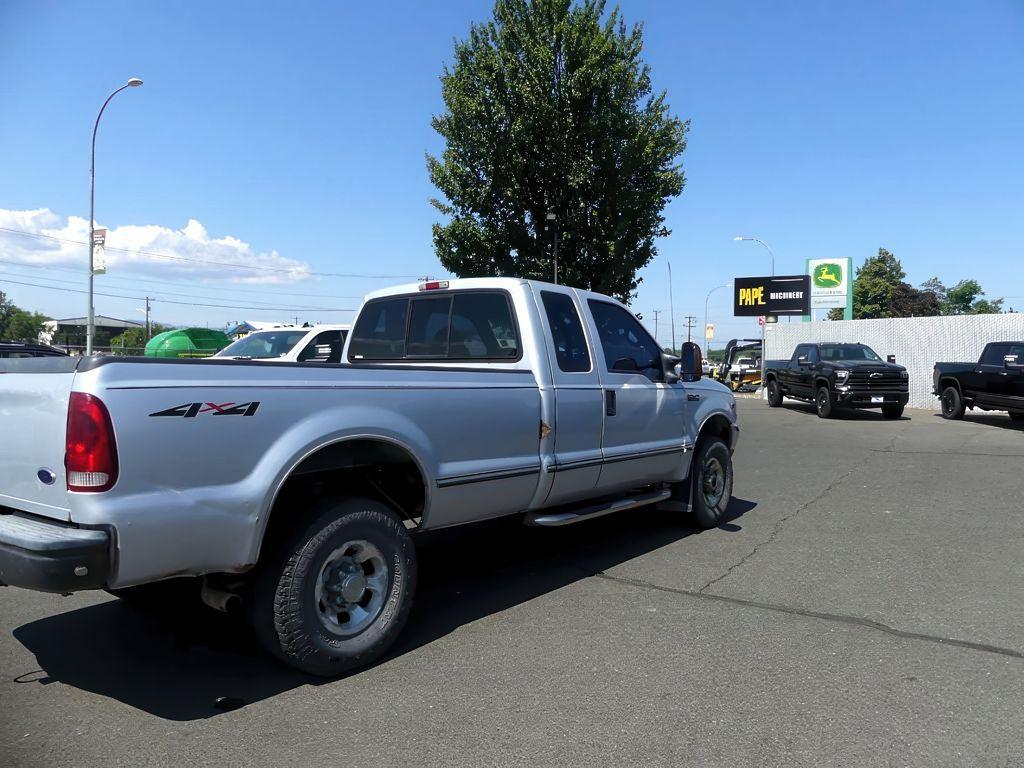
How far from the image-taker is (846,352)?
19812mm

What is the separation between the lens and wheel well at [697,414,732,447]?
677 centimetres

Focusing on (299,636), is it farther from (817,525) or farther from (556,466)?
(817,525)

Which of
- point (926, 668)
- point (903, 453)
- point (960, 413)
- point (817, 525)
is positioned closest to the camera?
point (926, 668)

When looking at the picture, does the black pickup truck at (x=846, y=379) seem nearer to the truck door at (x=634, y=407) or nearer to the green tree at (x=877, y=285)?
the truck door at (x=634, y=407)

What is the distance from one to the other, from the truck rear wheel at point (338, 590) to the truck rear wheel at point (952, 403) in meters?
17.7

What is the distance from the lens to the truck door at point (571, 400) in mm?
4938

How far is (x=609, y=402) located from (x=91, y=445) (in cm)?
335

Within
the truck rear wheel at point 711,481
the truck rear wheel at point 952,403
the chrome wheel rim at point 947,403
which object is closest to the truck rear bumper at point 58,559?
the truck rear wheel at point 711,481

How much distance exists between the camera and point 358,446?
3.82 meters

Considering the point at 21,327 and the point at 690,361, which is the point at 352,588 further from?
the point at 21,327

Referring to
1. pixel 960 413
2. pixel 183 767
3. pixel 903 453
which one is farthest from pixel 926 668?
pixel 960 413

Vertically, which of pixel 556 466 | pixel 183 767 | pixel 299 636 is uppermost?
pixel 556 466

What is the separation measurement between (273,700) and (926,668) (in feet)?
10.1

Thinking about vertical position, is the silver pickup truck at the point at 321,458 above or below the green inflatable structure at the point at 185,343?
below
